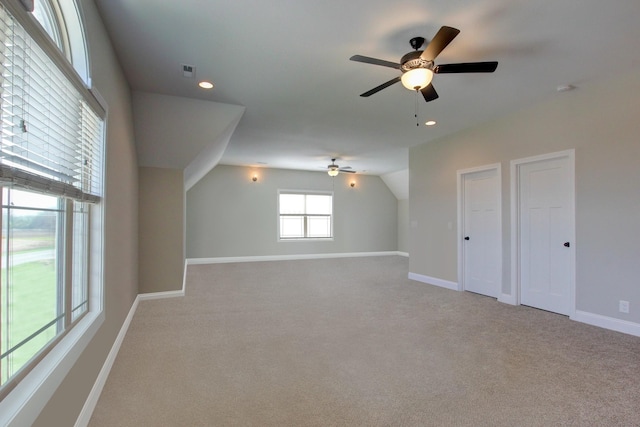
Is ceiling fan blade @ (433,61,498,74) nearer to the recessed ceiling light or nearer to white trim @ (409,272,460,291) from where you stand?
the recessed ceiling light

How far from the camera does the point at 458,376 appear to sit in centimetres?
229

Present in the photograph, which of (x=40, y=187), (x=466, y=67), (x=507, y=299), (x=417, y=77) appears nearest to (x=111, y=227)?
(x=40, y=187)

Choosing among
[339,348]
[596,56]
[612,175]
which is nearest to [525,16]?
[596,56]

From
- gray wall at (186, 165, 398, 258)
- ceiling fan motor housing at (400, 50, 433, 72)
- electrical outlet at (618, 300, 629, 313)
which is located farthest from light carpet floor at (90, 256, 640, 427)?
gray wall at (186, 165, 398, 258)

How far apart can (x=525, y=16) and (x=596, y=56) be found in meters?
1.14

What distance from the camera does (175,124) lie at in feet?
13.1

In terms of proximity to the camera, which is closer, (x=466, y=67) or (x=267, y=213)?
(x=466, y=67)

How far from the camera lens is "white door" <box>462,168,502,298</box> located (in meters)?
4.51

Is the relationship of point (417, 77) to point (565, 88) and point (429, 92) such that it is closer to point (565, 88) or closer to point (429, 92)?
Answer: point (429, 92)

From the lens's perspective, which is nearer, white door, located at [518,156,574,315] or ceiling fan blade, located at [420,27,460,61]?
ceiling fan blade, located at [420,27,460,61]

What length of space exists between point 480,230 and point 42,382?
5.08 m

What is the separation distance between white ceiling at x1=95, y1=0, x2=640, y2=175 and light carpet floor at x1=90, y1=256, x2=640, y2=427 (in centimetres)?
252

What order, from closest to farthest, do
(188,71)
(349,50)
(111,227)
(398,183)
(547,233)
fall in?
1. (111,227)
2. (349,50)
3. (188,71)
4. (547,233)
5. (398,183)

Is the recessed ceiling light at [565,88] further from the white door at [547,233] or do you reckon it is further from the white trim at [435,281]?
the white trim at [435,281]
